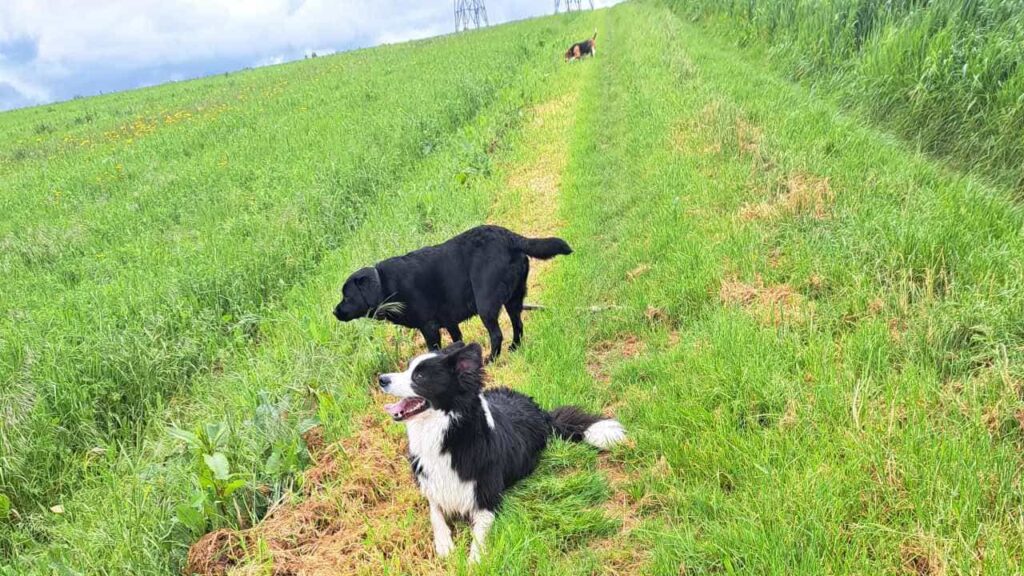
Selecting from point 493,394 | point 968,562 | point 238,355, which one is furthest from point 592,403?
point 238,355

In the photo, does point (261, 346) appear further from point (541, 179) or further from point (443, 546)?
point (541, 179)

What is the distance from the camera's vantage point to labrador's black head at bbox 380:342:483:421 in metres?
2.84

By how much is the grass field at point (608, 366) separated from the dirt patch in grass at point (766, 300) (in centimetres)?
3

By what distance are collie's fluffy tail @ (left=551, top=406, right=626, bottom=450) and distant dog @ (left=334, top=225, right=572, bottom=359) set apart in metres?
1.53

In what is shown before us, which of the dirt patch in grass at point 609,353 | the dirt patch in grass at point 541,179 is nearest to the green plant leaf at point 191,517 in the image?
the dirt patch in grass at point 609,353

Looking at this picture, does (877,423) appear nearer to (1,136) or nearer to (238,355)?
(238,355)

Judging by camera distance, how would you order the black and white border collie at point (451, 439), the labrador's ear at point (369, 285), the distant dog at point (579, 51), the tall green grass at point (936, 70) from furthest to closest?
→ the distant dog at point (579, 51) → the tall green grass at point (936, 70) → the labrador's ear at point (369, 285) → the black and white border collie at point (451, 439)

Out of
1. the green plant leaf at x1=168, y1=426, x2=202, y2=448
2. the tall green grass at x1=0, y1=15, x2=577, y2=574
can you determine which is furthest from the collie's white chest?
the green plant leaf at x1=168, y1=426, x2=202, y2=448

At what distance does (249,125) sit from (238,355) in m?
13.0

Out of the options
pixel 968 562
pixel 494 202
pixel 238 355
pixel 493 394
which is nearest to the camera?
pixel 968 562

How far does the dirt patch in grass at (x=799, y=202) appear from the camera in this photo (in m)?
4.83

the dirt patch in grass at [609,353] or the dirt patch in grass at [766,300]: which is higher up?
the dirt patch in grass at [766,300]

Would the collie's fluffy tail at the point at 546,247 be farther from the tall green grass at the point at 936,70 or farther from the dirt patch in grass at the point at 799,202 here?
the tall green grass at the point at 936,70

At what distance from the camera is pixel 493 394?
3670 millimetres
